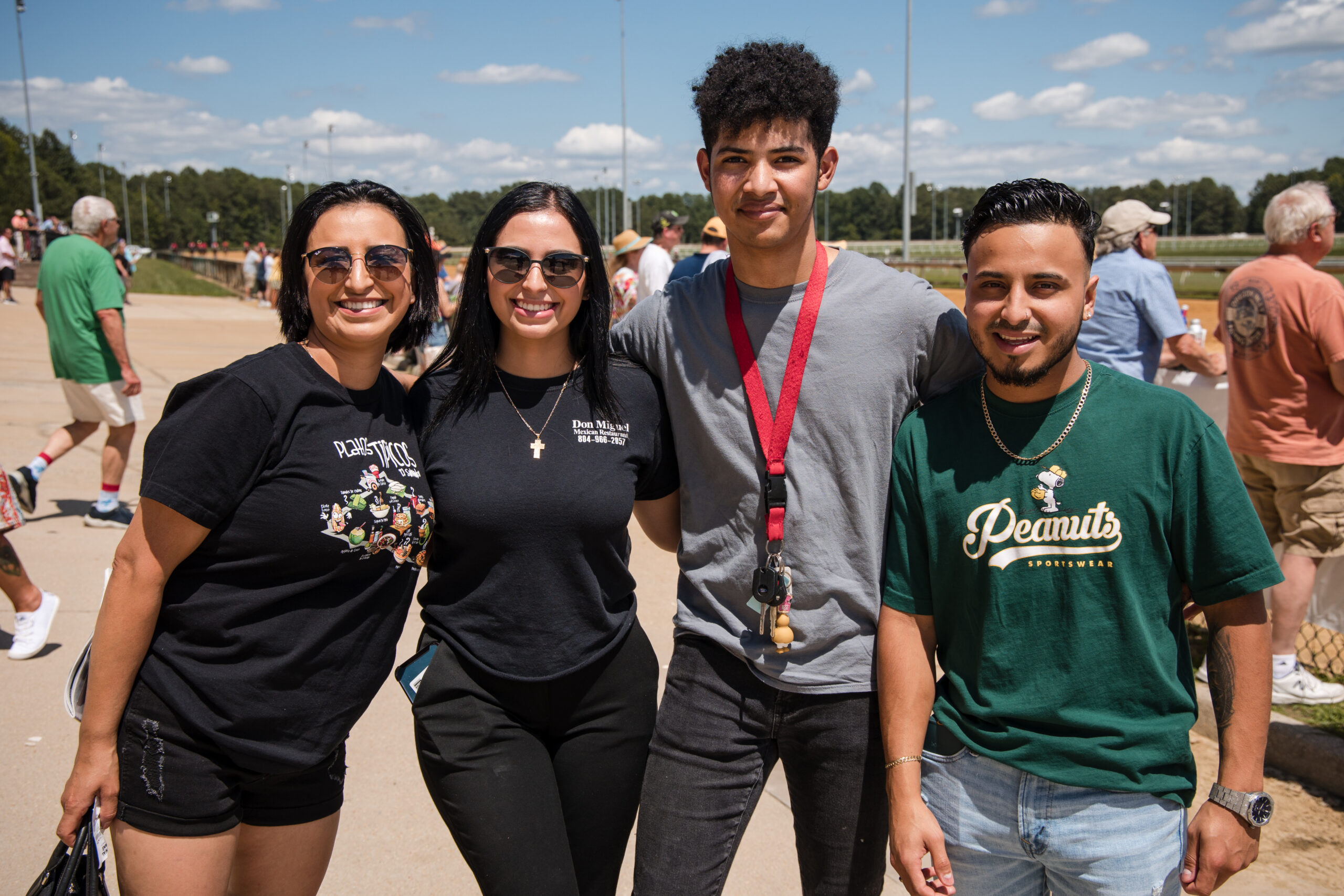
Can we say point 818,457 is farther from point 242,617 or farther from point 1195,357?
point 1195,357

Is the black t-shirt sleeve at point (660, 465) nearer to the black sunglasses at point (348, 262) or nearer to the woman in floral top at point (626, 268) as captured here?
the black sunglasses at point (348, 262)

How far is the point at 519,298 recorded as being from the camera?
247cm

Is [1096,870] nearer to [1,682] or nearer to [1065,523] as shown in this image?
[1065,523]

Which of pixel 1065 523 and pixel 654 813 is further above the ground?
pixel 1065 523

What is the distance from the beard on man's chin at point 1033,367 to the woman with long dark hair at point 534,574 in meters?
0.91

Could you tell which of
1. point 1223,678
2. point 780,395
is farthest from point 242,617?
point 1223,678

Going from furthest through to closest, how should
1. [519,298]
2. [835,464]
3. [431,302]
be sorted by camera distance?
[431,302] → [519,298] → [835,464]

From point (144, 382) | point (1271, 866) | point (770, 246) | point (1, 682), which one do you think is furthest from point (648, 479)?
point (144, 382)

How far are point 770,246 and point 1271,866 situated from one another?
116 inches

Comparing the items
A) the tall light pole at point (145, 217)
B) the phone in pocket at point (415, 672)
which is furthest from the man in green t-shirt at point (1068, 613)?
the tall light pole at point (145, 217)

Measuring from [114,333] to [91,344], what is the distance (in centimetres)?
22

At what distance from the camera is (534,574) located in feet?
7.39

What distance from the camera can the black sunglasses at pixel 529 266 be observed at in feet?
8.06

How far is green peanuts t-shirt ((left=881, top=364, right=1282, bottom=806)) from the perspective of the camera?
1.86 meters
